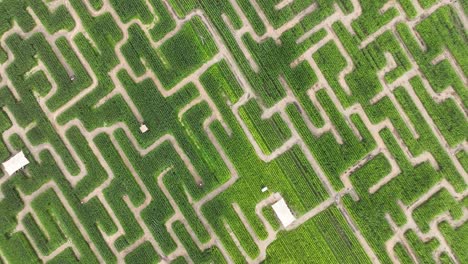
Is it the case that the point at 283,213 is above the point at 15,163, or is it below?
below

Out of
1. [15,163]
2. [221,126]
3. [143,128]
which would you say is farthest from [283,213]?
[15,163]

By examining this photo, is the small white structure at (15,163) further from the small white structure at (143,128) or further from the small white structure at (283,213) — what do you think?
the small white structure at (283,213)

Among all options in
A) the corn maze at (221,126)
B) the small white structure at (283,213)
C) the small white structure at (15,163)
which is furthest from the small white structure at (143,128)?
the small white structure at (283,213)

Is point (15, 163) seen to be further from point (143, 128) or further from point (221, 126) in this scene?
point (221, 126)

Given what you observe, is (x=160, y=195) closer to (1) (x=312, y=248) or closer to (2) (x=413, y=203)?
(1) (x=312, y=248)

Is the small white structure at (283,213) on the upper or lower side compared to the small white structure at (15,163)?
lower
